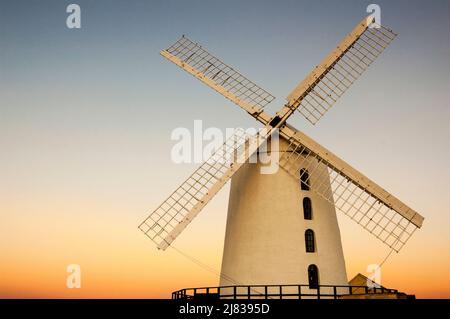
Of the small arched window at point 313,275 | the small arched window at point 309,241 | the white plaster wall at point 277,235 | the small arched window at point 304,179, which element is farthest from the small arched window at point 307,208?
the small arched window at point 313,275

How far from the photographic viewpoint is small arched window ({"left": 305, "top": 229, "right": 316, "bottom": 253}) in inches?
665

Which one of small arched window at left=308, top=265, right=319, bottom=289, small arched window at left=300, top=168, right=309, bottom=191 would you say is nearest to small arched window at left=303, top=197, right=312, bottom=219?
small arched window at left=300, top=168, right=309, bottom=191

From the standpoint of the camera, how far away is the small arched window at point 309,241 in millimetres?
16891

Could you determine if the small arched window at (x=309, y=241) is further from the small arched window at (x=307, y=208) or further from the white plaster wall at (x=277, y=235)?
the small arched window at (x=307, y=208)

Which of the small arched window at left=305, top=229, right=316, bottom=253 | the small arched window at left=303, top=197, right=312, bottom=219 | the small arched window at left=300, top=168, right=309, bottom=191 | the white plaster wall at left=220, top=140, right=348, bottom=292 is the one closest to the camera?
the white plaster wall at left=220, top=140, right=348, bottom=292

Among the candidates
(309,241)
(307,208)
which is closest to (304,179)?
(307,208)

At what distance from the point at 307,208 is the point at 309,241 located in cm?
118

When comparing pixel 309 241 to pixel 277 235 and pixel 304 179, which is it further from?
pixel 304 179

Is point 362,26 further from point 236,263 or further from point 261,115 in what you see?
point 236,263

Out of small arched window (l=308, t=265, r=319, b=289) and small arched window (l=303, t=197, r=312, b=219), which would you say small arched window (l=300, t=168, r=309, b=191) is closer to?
small arched window (l=303, t=197, r=312, b=219)

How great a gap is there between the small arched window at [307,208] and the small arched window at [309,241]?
54 centimetres

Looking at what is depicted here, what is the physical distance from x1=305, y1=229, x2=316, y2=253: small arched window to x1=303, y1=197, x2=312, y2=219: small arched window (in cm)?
54

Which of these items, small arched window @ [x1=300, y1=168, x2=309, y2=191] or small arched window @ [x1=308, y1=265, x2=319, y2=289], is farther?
small arched window @ [x1=300, y1=168, x2=309, y2=191]
